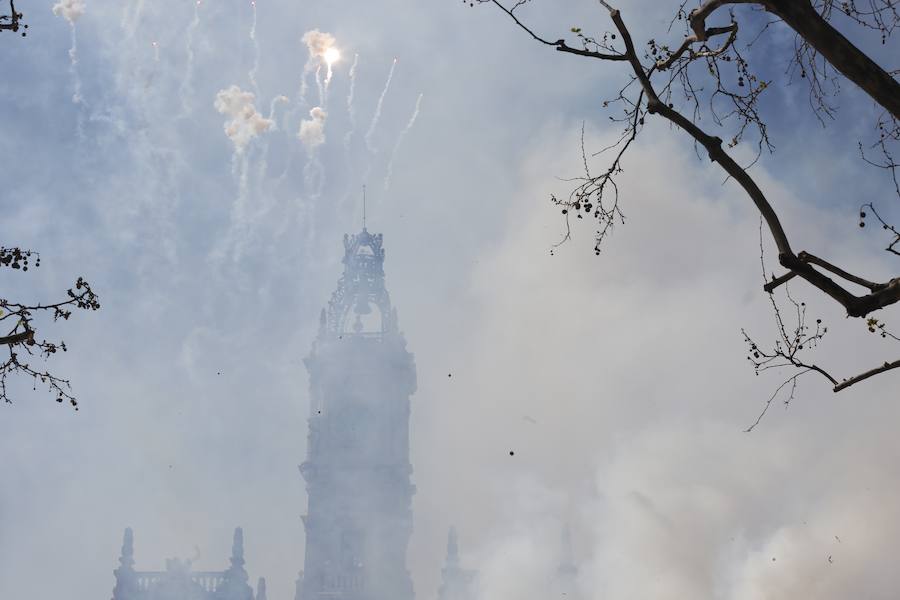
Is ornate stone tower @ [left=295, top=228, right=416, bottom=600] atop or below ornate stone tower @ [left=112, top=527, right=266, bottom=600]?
atop

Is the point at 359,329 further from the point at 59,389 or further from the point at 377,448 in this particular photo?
the point at 59,389

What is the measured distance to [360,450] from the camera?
311 feet

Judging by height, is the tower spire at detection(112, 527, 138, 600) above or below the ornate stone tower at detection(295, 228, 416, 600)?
below

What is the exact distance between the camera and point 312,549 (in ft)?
302

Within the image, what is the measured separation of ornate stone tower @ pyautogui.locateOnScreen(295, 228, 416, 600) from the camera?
91.1m

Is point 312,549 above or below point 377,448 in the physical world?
below

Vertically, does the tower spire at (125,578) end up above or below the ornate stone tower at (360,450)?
below

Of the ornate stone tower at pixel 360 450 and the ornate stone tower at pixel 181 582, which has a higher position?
the ornate stone tower at pixel 360 450

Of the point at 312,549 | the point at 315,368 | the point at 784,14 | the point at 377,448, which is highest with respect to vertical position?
the point at 315,368

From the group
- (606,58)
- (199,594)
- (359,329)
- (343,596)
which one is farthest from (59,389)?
(359,329)

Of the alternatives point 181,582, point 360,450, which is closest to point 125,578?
point 181,582

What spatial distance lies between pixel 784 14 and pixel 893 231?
107 inches

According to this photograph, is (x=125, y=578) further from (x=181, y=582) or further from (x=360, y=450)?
(x=360, y=450)

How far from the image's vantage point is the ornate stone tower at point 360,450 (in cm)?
9106
